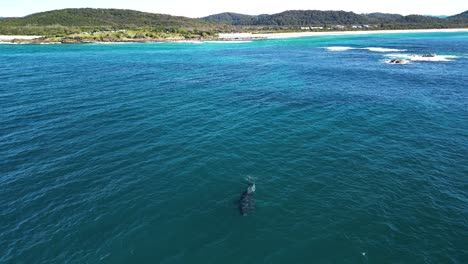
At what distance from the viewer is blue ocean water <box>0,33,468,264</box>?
89.8 feet

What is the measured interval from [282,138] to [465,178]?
25358 millimetres

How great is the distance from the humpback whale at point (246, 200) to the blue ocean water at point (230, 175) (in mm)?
606

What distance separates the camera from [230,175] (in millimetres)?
39062

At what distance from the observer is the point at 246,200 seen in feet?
110

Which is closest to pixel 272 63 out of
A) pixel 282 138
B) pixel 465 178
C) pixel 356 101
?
pixel 356 101

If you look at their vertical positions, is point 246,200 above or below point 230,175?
below

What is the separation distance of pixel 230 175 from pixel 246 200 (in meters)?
6.16

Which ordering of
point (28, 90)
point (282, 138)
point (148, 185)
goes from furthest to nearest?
1. point (28, 90)
2. point (282, 138)
3. point (148, 185)

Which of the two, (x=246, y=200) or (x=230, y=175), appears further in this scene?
(x=230, y=175)

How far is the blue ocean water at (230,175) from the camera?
27359mm

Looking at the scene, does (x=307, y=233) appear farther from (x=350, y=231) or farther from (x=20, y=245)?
(x=20, y=245)

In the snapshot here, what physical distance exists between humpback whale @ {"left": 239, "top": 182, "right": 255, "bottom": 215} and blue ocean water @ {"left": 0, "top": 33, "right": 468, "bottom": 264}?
1.99 feet

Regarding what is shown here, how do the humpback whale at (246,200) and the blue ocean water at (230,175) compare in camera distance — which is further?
the humpback whale at (246,200)

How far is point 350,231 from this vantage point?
95.9 feet
